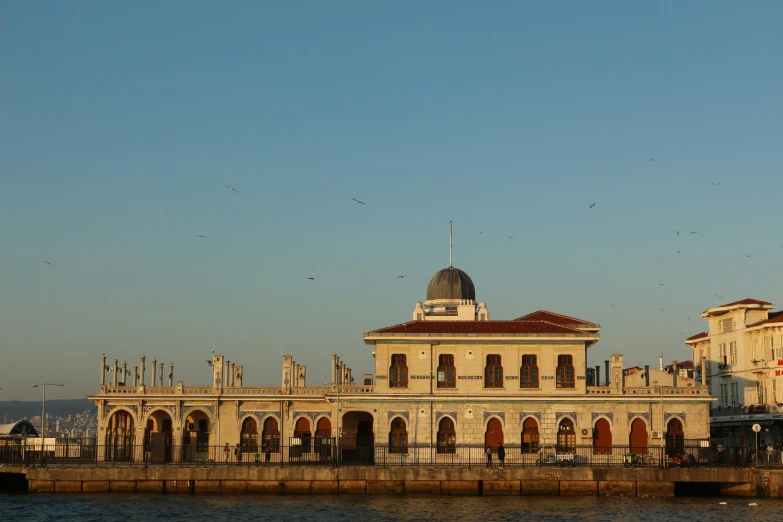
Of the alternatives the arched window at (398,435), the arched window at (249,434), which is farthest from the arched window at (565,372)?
the arched window at (249,434)

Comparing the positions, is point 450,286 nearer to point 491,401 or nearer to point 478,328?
point 478,328

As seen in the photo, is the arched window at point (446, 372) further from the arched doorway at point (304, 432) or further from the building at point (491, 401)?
the arched doorway at point (304, 432)

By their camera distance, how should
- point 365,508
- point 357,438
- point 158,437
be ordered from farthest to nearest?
point 158,437 → point 357,438 → point 365,508

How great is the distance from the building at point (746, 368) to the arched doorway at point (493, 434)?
764 inches

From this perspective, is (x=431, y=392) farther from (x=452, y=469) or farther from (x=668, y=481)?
(x=668, y=481)

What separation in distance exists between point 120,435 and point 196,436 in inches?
227

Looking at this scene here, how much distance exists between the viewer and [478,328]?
60.6m

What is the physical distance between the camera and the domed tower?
77.8 metres

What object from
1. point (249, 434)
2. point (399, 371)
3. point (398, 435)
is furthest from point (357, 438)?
point (249, 434)

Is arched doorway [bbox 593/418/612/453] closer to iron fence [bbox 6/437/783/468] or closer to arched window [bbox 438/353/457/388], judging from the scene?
iron fence [bbox 6/437/783/468]

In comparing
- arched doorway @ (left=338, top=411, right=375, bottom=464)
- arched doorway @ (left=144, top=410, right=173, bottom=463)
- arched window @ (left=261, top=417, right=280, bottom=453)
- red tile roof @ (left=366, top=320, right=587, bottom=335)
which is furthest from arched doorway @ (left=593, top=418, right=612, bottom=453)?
arched doorway @ (left=144, top=410, right=173, bottom=463)

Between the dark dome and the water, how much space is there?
30021mm

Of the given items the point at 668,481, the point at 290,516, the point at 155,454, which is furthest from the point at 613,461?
the point at 155,454

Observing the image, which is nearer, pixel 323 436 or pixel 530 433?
pixel 530 433
